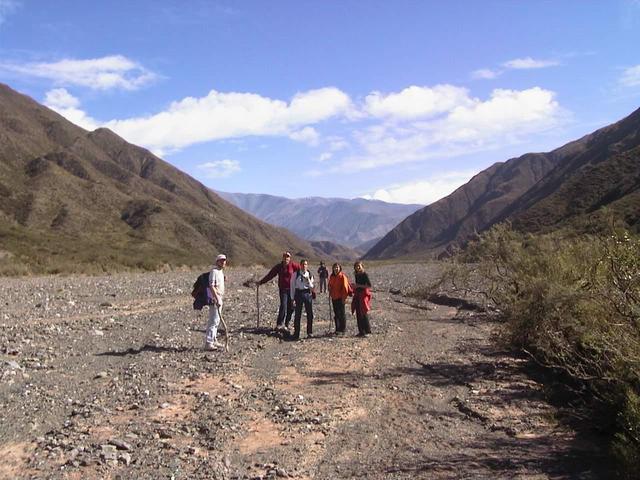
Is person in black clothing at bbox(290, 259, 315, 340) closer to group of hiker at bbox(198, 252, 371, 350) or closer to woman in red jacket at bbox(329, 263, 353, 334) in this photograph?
group of hiker at bbox(198, 252, 371, 350)

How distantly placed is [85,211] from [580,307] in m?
76.7

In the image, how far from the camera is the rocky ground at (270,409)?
264 inches

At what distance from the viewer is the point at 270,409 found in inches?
336

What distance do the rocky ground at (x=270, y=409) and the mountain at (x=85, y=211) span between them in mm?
31274

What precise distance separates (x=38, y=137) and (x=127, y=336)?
104006mm

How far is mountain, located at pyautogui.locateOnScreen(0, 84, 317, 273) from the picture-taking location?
168ft

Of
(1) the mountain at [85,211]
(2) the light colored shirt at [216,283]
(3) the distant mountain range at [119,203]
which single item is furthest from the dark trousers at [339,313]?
(1) the mountain at [85,211]

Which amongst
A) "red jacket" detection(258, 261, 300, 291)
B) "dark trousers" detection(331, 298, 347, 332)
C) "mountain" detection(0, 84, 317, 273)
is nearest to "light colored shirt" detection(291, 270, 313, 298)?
"red jacket" detection(258, 261, 300, 291)

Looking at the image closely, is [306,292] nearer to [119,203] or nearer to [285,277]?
[285,277]

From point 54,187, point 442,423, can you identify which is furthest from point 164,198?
point 442,423

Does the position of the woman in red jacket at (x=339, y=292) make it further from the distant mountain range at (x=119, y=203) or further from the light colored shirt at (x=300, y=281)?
the distant mountain range at (x=119, y=203)

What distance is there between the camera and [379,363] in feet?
38.9

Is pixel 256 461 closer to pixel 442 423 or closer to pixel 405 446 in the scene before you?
pixel 405 446

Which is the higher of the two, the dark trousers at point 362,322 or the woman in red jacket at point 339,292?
the woman in red jacket at point 339,292
